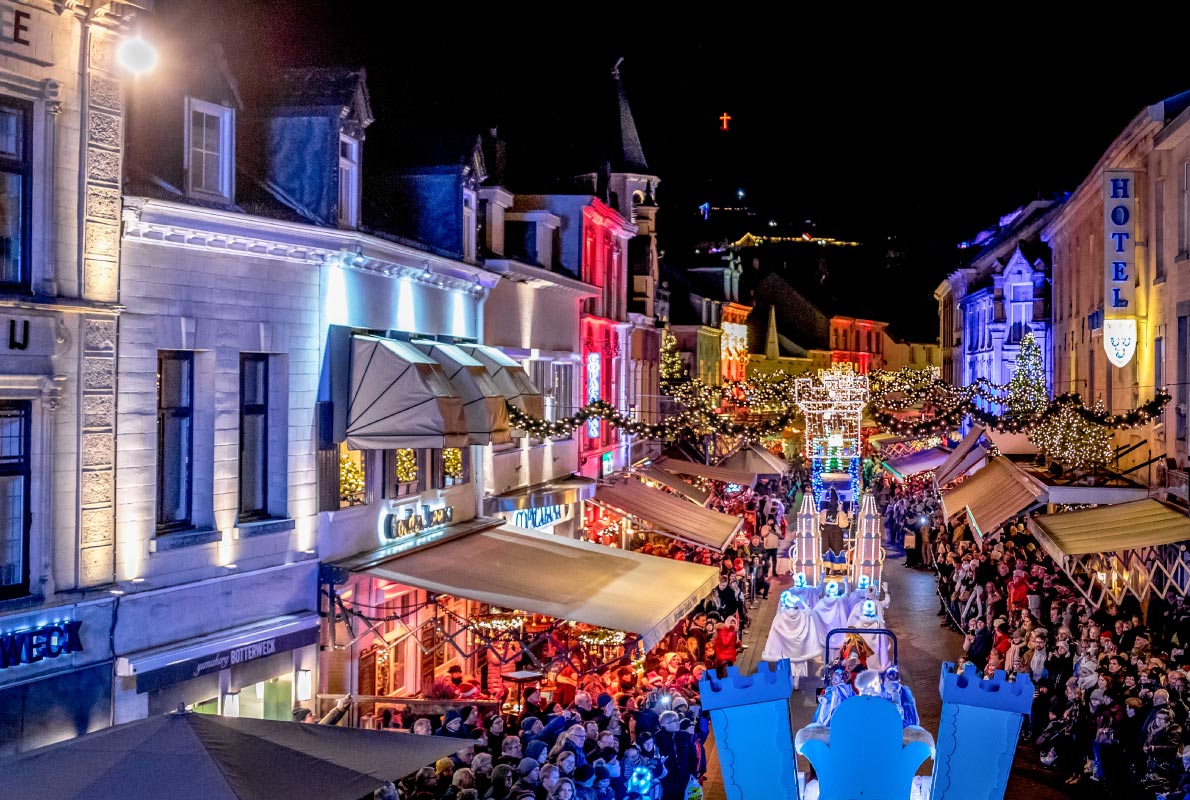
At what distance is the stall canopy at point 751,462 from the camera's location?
136ft

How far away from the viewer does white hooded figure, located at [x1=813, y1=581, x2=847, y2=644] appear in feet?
74.2

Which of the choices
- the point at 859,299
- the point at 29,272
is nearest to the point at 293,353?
the point at 29,272

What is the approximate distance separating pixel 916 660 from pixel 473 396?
10.6m

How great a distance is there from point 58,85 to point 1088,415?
18033 millimetres

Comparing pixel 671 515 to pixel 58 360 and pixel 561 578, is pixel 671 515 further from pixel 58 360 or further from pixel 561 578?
pixel 58 360

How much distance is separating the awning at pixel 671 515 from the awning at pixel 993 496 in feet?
16.3

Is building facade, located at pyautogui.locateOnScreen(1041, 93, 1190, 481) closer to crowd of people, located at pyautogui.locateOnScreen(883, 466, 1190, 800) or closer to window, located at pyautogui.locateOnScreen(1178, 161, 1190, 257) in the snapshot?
window, located at pyautogui.locateOnScreen(1178, 161, 1190, 257)

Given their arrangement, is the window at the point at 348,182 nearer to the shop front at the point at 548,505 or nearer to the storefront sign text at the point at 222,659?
the storefront sign text at the point at 222,659

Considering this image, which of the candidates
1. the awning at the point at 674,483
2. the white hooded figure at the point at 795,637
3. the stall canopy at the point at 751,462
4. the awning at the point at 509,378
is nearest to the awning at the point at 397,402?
the awning at the point at 509,378

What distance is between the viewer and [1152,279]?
76.6 feet

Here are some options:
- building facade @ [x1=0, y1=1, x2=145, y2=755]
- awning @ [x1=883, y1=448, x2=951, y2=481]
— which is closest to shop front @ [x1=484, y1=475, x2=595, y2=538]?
building facade @ [x1=0, y1=1, x2=145, y2=755]

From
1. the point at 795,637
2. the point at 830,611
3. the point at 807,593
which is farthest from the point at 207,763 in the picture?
the point at 807,593

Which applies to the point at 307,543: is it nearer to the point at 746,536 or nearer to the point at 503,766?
the point at 503,766

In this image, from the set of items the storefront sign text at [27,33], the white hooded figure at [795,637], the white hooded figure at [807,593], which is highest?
the storefront sign text at [27,33]
